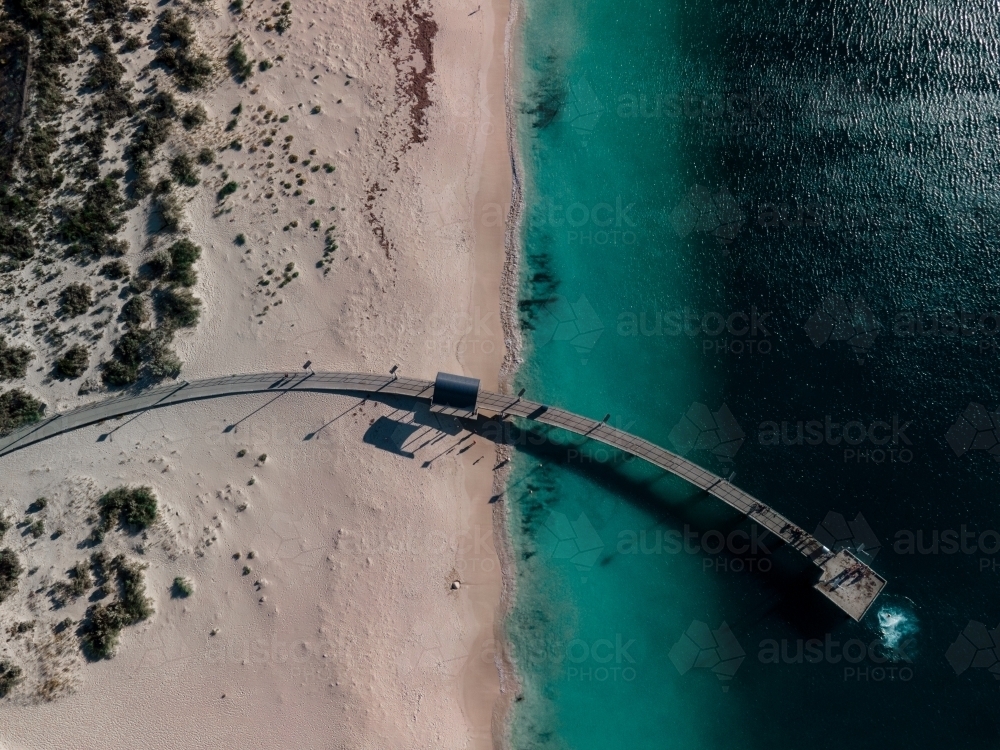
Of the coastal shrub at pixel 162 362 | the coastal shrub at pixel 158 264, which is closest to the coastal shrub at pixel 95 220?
the coastal shrub at pixel 158 264

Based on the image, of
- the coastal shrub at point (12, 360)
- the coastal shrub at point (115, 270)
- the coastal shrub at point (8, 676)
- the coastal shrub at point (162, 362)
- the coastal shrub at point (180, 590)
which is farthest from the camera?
the coastal shrub at point (115, 270)

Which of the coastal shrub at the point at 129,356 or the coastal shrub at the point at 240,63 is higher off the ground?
the coastal shrub at the point at 240,63

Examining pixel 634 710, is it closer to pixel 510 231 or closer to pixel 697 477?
pixel 697 477

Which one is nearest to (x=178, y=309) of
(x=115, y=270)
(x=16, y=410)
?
(x=115, y=270)

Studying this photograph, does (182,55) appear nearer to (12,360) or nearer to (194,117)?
(194,117)

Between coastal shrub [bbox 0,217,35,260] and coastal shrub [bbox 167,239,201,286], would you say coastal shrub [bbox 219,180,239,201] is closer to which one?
coastal shrub [bbox 167,239,201,286]

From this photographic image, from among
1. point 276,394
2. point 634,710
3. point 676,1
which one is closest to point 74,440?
point 276,394

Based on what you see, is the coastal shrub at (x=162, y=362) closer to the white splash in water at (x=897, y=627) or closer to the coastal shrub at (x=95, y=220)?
the coastal shrub at (x=95, y=220)

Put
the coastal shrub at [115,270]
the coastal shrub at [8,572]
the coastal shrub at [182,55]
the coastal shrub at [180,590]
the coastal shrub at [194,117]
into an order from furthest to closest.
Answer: the coastal shrub at [182,55]
the coastal shrub at [194,117]
the coastal shrub at [115,270]
the coastal shrub at [180,590]
the coastal shrub at [8,572]
